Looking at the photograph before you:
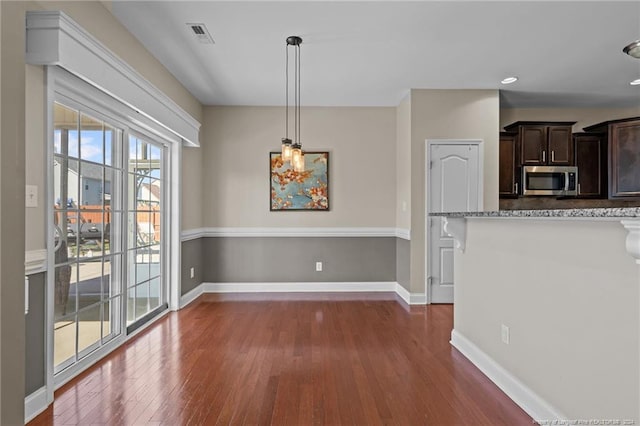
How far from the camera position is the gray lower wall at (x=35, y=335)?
1.98 m

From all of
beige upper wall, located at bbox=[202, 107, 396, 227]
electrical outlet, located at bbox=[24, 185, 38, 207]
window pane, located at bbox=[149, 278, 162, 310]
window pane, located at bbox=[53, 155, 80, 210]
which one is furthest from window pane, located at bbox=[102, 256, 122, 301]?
beige upper wall, located at bbox=[202, 107, 396, 227]

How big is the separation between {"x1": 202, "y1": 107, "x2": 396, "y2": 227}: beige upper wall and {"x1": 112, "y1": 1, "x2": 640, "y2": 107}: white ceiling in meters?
0.40

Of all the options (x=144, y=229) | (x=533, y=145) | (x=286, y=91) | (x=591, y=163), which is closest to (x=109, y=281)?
(x=144, y=229)

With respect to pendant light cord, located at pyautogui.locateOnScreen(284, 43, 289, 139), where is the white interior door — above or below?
below

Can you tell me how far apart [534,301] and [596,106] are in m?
4.62

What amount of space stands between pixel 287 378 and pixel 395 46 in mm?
Answer: 2958

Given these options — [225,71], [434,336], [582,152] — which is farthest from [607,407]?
[582,152]

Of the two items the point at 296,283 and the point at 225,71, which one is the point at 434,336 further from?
the point at 225,71

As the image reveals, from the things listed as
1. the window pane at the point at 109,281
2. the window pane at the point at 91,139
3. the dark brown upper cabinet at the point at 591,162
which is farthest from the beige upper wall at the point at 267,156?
the dark brown upper cabinet at the point at 591,162

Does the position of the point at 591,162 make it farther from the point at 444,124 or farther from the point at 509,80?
the point at 444,124

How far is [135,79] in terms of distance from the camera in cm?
295

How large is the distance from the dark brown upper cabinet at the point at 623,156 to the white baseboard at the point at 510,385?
3579mm

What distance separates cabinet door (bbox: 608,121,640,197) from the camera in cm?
461

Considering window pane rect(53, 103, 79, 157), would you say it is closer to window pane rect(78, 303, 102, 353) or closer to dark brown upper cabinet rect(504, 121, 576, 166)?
window pane rect(78, 303, 102, 353)
